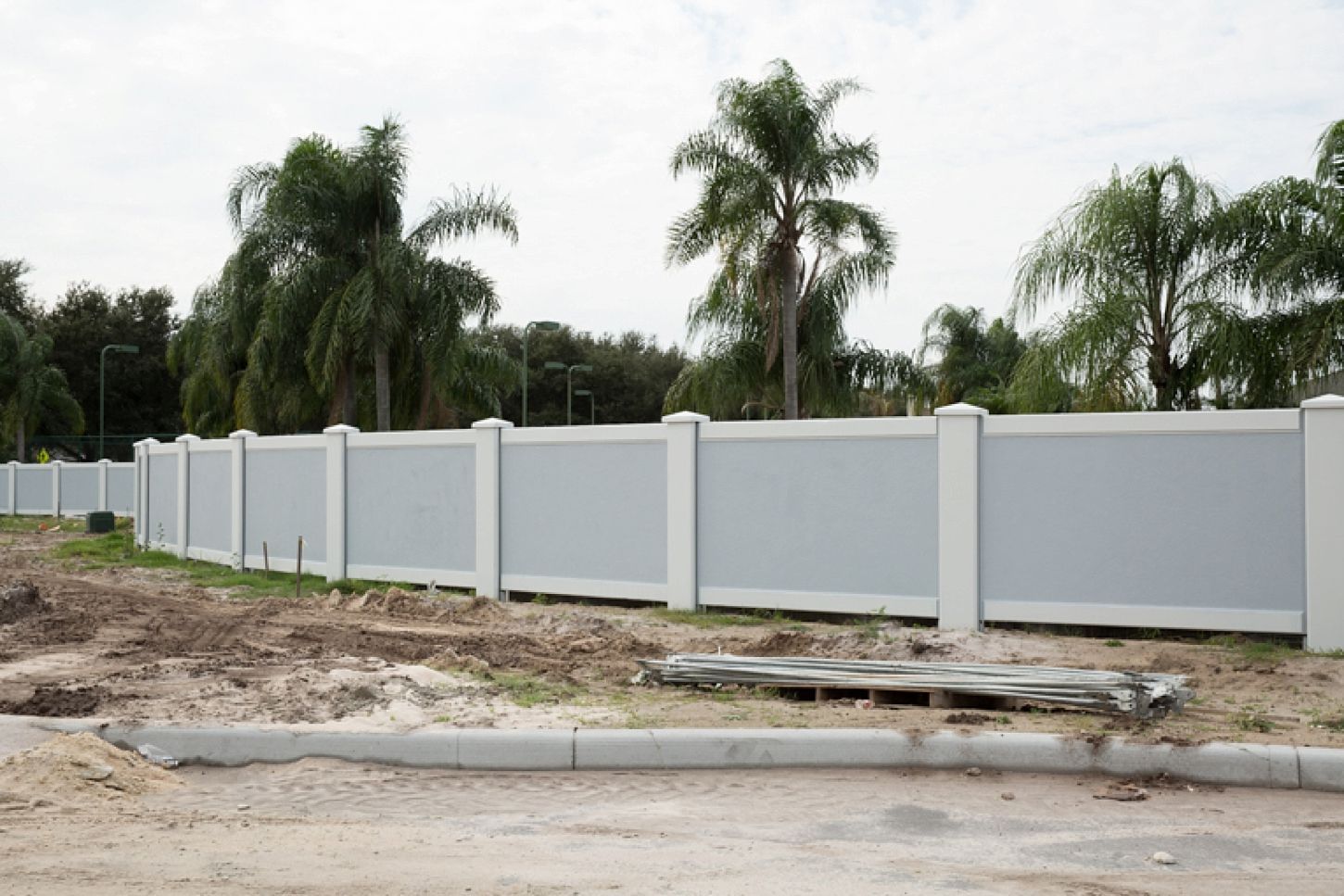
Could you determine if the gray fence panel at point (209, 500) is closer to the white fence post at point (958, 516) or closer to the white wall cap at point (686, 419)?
the white wall cap at point (686, 419)

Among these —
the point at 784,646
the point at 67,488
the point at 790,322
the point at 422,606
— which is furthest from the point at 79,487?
the point at 784,646

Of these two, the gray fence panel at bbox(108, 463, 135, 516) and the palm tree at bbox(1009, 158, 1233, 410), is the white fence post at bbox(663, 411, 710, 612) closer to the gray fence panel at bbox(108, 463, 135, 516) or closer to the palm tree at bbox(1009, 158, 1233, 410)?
the palm tree at bbox(1009, 158, 1233, 410)

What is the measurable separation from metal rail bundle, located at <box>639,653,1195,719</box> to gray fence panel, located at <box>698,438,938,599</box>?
12.3 ft

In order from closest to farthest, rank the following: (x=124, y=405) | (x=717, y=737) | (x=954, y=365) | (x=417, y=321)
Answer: (x=717, y=737), (x=417, y=321), (x=954, y=365), (x=124, y=405)

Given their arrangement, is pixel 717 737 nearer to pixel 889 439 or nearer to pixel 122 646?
pixel 889 439

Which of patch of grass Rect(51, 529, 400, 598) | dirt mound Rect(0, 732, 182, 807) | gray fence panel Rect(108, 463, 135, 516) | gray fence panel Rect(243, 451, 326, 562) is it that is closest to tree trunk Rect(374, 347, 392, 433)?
patch of grass Rect(51, 529, 400, 598)

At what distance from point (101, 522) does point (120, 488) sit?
644 centimetres

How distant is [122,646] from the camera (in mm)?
12047

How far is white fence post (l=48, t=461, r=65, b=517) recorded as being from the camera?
43469mm

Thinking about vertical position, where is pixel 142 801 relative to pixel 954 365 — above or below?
below

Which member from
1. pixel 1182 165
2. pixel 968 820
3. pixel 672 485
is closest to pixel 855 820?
pixel 968 820

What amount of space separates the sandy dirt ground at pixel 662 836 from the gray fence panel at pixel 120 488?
118 feet

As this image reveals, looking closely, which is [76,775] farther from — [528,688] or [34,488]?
[34,488]

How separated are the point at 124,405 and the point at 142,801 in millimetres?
60477
